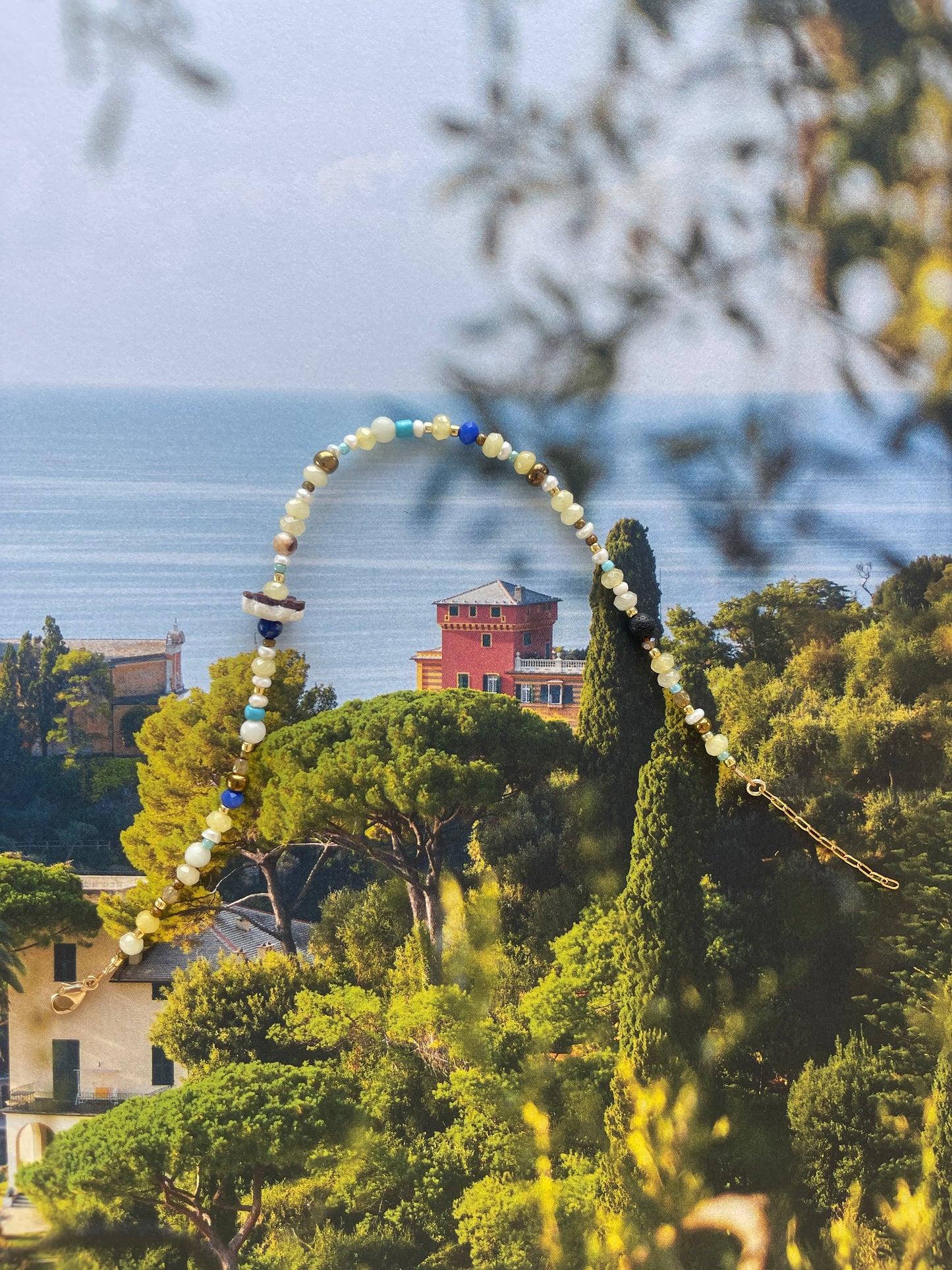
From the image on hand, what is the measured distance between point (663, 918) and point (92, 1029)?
2.45ft

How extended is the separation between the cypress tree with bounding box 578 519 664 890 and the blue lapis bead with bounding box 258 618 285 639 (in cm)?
42

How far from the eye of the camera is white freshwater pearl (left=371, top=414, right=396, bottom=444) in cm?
137

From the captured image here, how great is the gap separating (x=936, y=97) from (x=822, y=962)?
121cm

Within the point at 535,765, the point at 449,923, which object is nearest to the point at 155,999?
the point at 449,923

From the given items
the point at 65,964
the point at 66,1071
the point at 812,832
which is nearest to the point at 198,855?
the point at 65,964

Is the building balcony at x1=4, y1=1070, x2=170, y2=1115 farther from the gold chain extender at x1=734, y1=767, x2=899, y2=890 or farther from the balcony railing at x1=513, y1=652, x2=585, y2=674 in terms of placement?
the gold chain extender at x1=734, y1=767, x2=899, y2=890

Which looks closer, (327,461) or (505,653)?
(327,461)

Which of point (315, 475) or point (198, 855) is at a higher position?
point (315, 475)

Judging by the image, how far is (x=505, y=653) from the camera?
1458 mm

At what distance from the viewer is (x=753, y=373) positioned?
5.01ft

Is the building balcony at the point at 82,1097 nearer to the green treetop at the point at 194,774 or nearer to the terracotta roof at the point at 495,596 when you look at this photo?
the green treetop at the point at 194,774

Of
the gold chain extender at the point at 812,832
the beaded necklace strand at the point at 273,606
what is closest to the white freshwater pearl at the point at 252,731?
the beaded necklace strand at the point at 273,606

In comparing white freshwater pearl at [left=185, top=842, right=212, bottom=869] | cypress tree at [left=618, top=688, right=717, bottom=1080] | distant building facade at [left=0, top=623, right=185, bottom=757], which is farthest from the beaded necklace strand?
cypress tree at [left=618, top=688, right=717, bottom=1080]

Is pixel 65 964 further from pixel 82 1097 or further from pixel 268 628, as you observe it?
pixel 268 628
